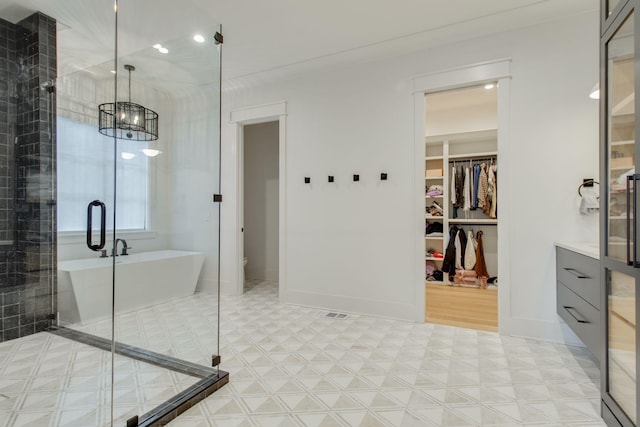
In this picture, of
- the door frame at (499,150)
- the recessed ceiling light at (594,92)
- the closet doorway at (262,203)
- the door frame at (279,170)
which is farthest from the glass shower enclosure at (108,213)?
the recessed ceiling light at (594,92)

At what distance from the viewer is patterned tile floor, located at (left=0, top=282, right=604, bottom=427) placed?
166cm

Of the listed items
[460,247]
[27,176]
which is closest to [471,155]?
[460,247]

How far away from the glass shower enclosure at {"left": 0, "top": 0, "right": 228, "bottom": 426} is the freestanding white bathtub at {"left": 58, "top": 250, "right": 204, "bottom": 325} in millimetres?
13

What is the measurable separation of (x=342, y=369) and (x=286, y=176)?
7.55 ft

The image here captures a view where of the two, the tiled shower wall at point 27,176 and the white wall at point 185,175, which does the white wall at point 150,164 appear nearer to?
the white wall at point 185,175

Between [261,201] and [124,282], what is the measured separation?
10.6 feet

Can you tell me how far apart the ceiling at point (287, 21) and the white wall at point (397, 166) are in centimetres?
22

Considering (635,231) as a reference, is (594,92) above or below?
above

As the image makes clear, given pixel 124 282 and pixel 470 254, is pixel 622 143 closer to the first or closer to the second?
pixel 124 282

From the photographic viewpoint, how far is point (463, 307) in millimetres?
3611

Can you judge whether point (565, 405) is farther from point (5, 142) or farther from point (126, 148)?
point (5, 142)

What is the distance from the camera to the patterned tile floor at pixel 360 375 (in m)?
1.66

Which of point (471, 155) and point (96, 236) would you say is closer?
point (96, 236)

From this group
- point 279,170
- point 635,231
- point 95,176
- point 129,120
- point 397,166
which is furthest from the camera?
point 279,170
